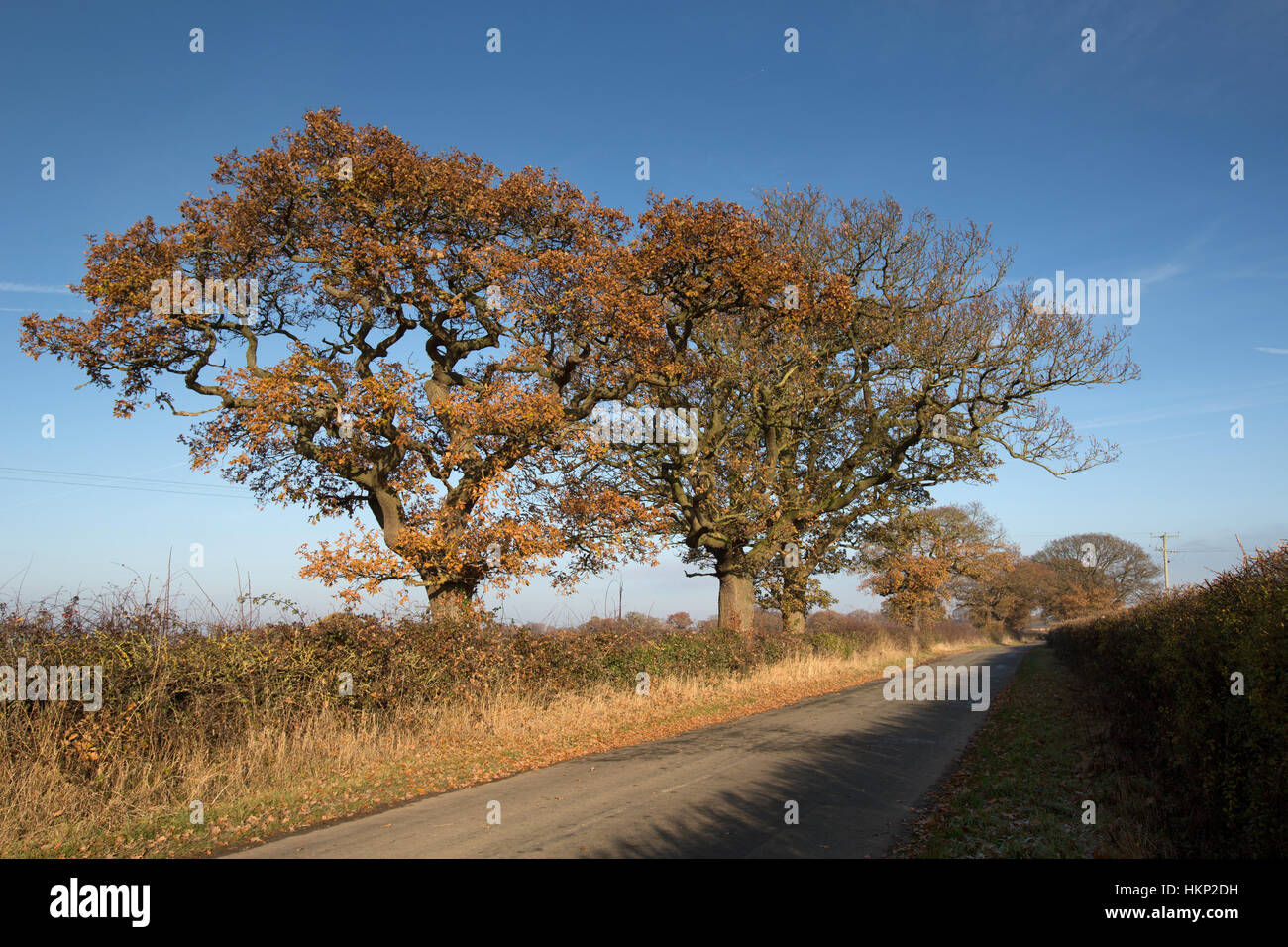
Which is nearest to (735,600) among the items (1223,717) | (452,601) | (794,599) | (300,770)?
(794,599)

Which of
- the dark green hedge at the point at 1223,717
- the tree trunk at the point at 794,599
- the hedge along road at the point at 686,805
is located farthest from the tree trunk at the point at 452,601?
the tree trunk at the point at 794,599

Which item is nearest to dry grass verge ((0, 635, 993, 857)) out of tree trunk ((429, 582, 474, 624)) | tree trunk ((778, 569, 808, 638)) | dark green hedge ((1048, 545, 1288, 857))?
tree trunk ((429, 582, 474, 624))

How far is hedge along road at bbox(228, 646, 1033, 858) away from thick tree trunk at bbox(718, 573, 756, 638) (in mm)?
11107

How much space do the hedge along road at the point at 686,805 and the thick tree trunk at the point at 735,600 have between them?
1111cm

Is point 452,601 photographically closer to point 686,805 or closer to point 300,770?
point 300,770

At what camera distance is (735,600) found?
24188 mm

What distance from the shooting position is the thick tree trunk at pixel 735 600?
2397 cm

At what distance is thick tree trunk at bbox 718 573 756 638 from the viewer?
2397 cm

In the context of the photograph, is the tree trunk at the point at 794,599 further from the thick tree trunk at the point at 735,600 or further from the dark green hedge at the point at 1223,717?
the dark green hedge at the point at 1223,717

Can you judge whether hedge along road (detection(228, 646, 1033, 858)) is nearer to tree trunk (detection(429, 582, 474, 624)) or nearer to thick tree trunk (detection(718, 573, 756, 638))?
tree trunk (detection(429, 582, 474, 624))

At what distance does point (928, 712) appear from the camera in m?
16.1

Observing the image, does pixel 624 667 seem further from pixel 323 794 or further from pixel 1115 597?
pixel 1115 597

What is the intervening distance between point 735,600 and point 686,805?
55.1 ft
